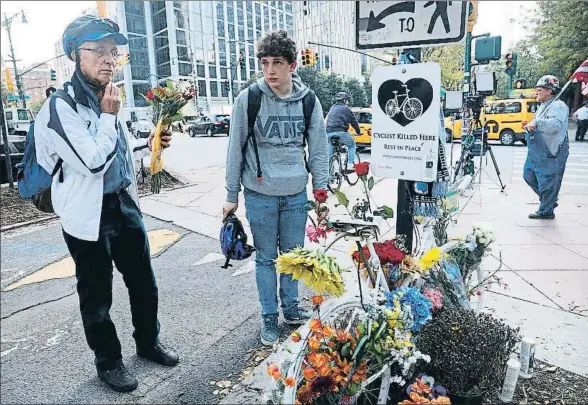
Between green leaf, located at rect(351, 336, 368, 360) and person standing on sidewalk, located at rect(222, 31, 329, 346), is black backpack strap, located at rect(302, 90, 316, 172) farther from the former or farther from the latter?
green leaf, located at rect(351, 336, 368, 360)

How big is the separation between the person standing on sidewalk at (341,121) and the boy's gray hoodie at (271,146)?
6313 mm

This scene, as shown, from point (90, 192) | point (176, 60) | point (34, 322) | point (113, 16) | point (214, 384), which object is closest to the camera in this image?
point (113, 16)

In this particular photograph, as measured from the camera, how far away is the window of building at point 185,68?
2.27 m

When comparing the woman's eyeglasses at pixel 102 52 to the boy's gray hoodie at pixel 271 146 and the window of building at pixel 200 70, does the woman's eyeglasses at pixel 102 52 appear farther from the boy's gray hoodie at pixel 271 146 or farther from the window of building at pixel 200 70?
the boy's gray hoodie at pixel 271 146

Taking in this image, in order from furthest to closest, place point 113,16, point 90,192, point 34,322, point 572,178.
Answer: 1. point 572,178
2. point 34,322
3. point 90,192
4. point 113,16

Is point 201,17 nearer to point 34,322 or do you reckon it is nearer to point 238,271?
point 34,322

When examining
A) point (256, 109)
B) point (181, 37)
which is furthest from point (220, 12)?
point (256, 109)

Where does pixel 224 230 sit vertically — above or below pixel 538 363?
above

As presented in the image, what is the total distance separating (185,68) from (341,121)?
6989mm

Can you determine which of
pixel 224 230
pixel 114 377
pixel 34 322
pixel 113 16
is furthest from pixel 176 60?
pixel 34 322

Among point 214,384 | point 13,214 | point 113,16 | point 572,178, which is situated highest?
point 113,16

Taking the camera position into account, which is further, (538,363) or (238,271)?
(238,271)

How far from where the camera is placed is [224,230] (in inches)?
102

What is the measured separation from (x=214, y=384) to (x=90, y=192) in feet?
4.01
